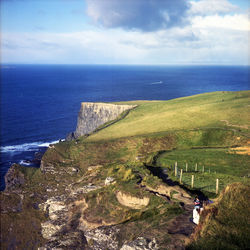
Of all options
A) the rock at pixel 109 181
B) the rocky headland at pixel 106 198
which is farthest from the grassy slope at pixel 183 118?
the rock at pixel 109 181

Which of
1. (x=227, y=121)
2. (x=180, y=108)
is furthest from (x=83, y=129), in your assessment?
(x=227, y=121)

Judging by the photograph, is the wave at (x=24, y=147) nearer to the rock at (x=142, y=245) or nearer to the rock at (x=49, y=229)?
the rock at (x=49, y=229)

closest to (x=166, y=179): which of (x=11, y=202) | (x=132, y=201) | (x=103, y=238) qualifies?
(x=132, y=201)

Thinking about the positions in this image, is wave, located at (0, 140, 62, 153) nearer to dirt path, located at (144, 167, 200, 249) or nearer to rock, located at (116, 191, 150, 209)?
rock, located at (116, 191, 150, 209)

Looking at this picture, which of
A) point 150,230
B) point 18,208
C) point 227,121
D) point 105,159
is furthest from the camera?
point 227,121

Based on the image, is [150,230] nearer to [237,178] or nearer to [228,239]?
[228,239]
